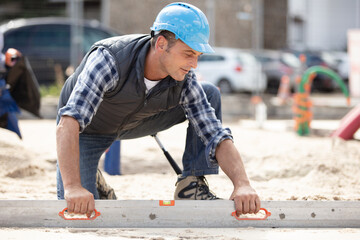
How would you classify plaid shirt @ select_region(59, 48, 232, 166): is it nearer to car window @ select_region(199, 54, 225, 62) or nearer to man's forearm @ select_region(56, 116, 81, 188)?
man's forearm @ select_region(56, 116, 81, 188)

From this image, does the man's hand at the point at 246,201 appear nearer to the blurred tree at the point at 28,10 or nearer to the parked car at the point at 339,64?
the blurred tree at the point at 28,10

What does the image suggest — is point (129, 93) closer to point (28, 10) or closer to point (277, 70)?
point (28, 10)

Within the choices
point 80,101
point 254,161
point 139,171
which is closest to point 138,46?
point 80,101

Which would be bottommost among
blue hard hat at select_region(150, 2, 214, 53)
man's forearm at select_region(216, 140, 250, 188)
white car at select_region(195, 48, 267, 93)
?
white car at select_region(195, 48, 267, 93)

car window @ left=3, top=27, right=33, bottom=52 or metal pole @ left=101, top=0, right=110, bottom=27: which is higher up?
metal pole @ left=101, top=0, right=110, bottom=27

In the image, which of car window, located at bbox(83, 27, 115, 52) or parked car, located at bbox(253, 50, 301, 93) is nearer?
car window, located at bbox(83, 27, 115, 52)

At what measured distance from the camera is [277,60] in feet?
54.1

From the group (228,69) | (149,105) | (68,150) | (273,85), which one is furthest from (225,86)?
(68,150)

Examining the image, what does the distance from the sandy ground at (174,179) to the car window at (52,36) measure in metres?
4.90

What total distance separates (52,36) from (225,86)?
5.21 meters

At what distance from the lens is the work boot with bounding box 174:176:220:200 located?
3326 mm

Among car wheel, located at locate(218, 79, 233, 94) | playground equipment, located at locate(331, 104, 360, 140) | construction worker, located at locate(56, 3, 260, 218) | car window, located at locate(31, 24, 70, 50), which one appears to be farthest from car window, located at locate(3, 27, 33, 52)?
construction worker, located at locate(56, 3, 260, 218)

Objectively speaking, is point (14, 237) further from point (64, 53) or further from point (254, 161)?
point (64, 53)

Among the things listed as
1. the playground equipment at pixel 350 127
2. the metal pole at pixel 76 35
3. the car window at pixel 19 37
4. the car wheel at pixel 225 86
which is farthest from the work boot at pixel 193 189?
the car wheel at pixel 225 86
